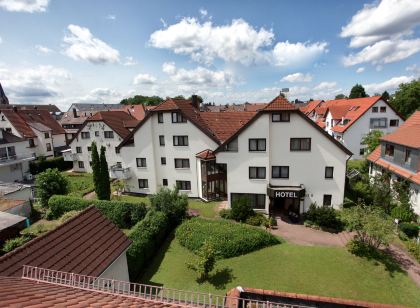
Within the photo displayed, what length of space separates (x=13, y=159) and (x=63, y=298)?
47500mm

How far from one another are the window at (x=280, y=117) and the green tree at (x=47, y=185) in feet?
84.6

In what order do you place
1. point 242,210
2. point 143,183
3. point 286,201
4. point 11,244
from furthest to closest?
point 143,183 → point 286,201 → point 242,210 → point 11,244

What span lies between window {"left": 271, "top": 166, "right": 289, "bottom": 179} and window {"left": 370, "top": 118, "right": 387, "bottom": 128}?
100 feet

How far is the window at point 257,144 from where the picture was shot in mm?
25609

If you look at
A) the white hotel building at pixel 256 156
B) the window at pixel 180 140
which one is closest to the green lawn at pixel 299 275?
the white hotel building at pixel 256 156

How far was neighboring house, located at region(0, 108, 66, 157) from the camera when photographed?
161 ft

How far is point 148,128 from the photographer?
3231cm

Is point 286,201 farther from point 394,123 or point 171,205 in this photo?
point 394,123

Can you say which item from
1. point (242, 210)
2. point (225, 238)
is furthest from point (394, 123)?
point (225, 238)

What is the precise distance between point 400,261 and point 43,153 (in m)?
60.0

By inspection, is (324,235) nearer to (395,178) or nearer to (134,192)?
(395,178)

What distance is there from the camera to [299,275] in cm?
1683

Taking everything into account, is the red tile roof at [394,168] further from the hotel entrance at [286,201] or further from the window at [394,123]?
the window at [394,123]

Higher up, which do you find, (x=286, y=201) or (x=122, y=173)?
(x=122, y=173)
